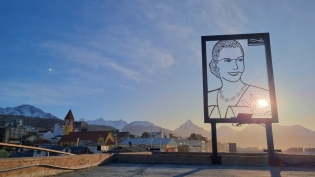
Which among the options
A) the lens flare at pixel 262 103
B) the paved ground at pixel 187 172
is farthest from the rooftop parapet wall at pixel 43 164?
the lens flare at pixel 262 103

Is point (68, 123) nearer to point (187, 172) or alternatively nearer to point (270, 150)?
point (270, 150)

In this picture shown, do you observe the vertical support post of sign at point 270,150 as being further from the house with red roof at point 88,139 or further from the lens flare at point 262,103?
the house with red roof at point 88,139

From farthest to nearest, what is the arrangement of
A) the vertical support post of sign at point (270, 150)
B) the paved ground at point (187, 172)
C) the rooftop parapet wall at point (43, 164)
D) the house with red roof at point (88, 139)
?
1. the house with red roof at point (88, 139)
2. the vertical support post of sign at point (270, 150)
3. the paved ground at point (187, 172)
4. the rooftop parapet wall at point (43, 164)

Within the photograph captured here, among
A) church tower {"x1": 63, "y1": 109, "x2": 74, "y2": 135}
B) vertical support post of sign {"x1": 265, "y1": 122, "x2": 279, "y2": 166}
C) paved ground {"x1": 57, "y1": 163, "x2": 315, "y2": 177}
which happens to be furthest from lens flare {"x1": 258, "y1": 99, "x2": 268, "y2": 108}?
church tower {"x1": 63, "y1": 109, "x2": 74, "y2": 135}

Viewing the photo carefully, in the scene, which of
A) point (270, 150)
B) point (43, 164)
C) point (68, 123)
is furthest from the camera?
point (68, 123)

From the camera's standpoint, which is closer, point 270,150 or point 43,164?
point 43,164

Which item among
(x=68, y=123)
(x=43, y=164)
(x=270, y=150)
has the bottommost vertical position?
(x=43, y=164)

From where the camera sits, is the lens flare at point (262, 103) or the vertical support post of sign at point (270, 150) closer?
the vertical support post of sign at point (270, 150)

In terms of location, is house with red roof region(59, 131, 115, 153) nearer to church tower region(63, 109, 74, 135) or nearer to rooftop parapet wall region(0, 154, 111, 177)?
church tower region(63, 109, 74, 135)

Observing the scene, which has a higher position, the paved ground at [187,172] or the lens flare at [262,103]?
the lens flare at [262,103]

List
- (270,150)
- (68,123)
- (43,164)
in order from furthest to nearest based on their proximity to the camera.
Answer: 1. (68,123)
2. (270,150)
3. (43,164)

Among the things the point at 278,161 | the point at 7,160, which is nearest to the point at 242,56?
the point at 278,161

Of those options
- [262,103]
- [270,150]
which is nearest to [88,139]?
[262,103]

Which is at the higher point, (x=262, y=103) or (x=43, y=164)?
(x=262, y=103)
